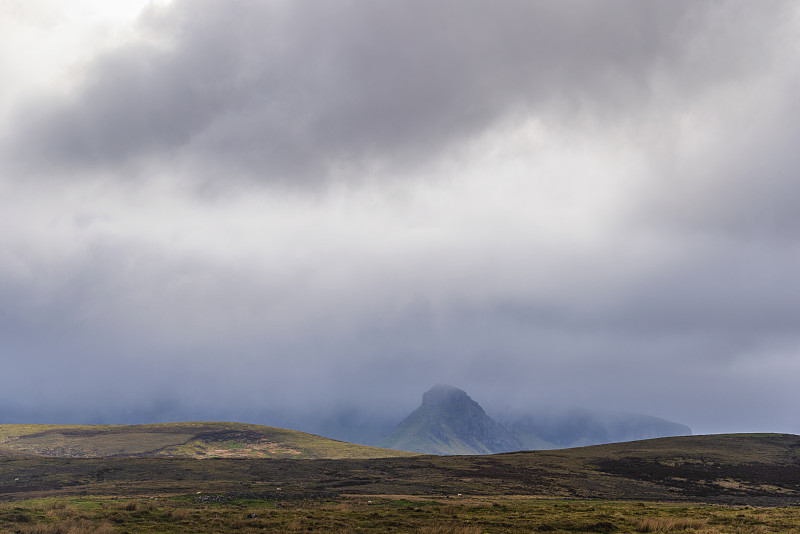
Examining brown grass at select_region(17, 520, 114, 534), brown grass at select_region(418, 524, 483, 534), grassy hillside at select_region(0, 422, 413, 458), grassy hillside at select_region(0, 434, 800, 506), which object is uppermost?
brown grass at select_region(418, 524, 483, 534)

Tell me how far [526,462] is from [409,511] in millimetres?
89873

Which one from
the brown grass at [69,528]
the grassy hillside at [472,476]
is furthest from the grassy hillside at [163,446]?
the brown grass at [69,528]

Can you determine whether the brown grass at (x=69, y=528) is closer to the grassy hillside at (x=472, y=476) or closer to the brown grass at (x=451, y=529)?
the brown grass at (x=451, y=529)

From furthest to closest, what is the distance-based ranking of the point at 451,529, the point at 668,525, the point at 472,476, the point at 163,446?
the point at 163,446 < the point at 472,476 < the point at 451,529 < the point at 668,525

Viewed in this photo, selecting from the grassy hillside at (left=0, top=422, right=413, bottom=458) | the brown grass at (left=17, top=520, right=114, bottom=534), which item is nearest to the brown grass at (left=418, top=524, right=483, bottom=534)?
the brown grass at (left=17, top=520, right=114, bottom=534)

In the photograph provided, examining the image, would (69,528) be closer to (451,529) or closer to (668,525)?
(451,529)

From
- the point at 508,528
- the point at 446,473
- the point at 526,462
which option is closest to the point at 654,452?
the point at 526,462

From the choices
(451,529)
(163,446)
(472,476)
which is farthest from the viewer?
(163,446)

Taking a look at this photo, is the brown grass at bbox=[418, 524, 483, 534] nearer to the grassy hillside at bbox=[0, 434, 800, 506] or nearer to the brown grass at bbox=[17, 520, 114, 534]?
the brown grass at bbox=[17, 520, 114, 534]

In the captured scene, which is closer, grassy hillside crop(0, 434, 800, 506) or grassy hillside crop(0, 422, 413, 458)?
grassy hillside crop(0, 434, 800, 506)

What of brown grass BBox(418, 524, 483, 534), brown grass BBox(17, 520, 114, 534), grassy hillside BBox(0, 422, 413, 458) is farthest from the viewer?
grassy hillside BBox(0, 422, 413, 458)

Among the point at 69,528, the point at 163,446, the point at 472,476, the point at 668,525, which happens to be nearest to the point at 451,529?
the point at 668,525

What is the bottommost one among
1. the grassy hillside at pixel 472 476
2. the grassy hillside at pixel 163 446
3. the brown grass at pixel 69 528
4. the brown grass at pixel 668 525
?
the grassy hillside at pixel 163 446

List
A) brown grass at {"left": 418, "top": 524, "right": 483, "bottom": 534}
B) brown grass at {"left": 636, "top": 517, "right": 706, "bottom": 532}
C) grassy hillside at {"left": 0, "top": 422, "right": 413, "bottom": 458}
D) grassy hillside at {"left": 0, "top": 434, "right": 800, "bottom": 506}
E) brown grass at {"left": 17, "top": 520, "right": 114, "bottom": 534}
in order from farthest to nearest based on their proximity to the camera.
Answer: grassy hillside at {"left": 0, "top": 422, "right": 413, "bottom": 458}
grassy hillside at {"left": 0, "top": 434, "right": 800, "bottom": 506}
brown grass at {"left": 636, "top": 517, "right": 706, "bottom": 532}
brown grass at {"left": 418, "top": 524, "right": 483, "bottom": 534}
brown grass at {"left": 17, "top": 520, "right": 114, "bottom": 534}
